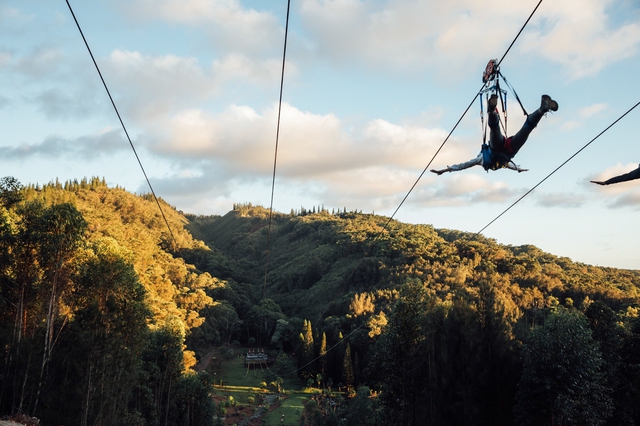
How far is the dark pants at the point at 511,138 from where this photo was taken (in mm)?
6070

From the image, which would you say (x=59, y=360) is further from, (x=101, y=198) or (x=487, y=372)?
(x=101, y=198)

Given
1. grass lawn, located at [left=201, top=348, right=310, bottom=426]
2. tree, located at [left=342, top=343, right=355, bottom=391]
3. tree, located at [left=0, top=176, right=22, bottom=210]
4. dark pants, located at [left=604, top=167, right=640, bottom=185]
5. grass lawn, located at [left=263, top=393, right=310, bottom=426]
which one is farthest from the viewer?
tree, located at [left=342, top=343, right=355, bottom=391]

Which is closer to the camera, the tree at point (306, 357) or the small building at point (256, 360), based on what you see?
the tree at point (306, 357)

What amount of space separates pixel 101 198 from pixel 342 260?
7117 cm

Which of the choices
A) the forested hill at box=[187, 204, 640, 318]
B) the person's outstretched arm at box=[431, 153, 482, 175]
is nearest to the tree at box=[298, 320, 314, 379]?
the forested hill at box=[187, 204, 640, 318]

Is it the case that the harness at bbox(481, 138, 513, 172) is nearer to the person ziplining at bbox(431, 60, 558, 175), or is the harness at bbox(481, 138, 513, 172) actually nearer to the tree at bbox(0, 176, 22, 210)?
the person ziplining at bbox(431, 60, 558, 175)

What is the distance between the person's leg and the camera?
228 inches

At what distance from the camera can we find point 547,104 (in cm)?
580

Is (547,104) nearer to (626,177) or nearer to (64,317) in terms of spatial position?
(626,177)

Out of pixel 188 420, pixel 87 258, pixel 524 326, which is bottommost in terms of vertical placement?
pixel 188 420

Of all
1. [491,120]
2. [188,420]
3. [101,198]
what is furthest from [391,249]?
[491,120]

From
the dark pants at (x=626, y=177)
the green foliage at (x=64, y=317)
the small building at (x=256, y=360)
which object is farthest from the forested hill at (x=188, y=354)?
the small building at (x=256, y=360)

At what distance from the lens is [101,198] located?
5037 inches

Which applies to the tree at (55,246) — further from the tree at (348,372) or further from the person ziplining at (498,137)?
the tree at (348,372)
